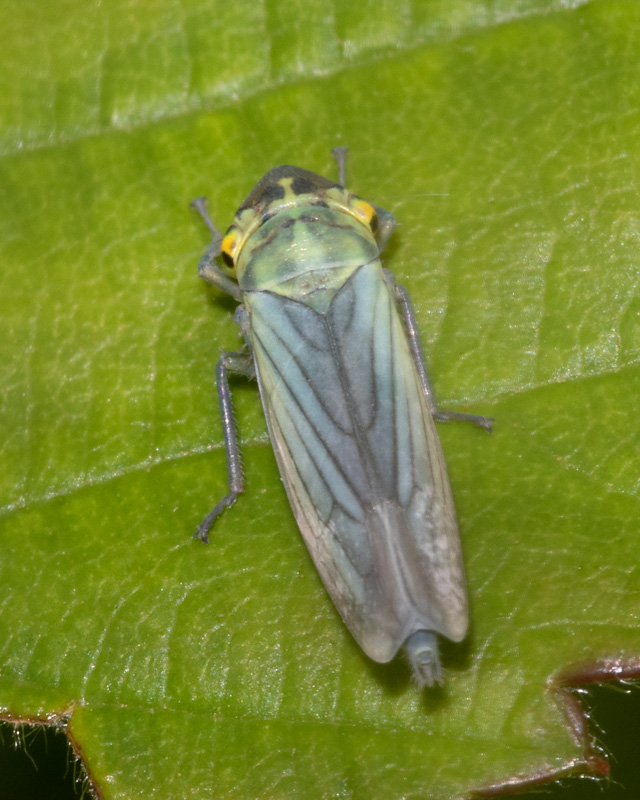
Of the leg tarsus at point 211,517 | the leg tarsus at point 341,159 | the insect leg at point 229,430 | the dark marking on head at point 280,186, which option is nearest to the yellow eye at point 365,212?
the dark marking on head at point 280,186

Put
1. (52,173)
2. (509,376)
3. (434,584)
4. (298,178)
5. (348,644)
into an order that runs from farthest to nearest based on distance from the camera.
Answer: (52,173) → (298,178) → (509,376) → (348,644) → (434,584)

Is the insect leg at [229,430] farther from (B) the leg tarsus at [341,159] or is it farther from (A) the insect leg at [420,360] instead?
(B) the leg tarsus at [341,159]

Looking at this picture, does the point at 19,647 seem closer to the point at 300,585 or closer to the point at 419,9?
the point at 300,585

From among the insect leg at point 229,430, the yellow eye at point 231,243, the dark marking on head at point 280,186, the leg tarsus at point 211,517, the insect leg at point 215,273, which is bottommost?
the leg tarsus at point 211,517

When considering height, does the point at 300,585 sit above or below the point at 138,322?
below

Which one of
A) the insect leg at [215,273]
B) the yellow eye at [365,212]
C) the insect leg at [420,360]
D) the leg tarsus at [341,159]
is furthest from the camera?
the leg tarsus at [341,159]

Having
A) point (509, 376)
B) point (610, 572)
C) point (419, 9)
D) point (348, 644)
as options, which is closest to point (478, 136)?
point (419, 9)

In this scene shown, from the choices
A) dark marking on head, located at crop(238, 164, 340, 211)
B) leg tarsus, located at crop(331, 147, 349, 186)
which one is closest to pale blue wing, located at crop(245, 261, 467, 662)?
dark marking on head, located at crop(238, 164, 340, 211)
